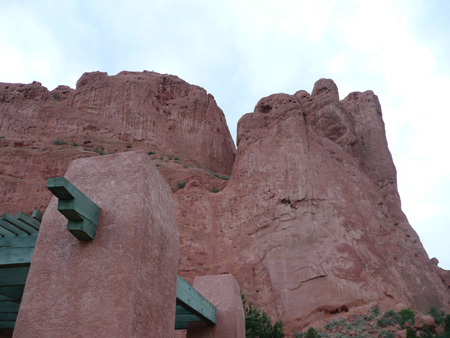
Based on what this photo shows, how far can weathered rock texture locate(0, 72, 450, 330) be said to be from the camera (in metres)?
16.3

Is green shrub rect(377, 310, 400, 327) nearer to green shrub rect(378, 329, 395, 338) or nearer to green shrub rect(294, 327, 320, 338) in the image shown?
green shrub rect(378, 329, 395, 338)

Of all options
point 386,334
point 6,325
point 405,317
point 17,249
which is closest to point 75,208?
point 17,249

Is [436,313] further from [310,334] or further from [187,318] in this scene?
[187,318]

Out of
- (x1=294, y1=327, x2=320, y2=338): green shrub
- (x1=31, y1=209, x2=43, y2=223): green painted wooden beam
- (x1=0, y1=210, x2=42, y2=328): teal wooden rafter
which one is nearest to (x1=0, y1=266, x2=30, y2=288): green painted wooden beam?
(x1=0, y1=210, x2=42, y2=328): teal wooden rafter

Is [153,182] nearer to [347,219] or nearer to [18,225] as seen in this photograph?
[18,225]

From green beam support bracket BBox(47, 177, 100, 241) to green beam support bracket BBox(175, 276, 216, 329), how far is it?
1550mm

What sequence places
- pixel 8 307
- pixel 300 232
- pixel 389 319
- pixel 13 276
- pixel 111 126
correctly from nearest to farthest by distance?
pixel 13 276 < pixel 8 307 < pixel 389 319 < pixel 300 232 < pixel 111 126

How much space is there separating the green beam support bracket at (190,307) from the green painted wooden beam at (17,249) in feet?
5.01

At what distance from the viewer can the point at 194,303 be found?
4770 mm

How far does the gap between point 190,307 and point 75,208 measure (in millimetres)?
2239

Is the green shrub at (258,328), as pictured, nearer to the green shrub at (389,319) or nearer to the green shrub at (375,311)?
the green shrub at (389,319)

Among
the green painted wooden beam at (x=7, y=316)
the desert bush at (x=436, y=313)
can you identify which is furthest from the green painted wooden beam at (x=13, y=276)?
the desert bush at (x=436, y=313)

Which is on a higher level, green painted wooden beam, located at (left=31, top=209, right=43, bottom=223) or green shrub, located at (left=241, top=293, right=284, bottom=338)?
green shrub, located at (left=241, top=293, right=284, bottom=338)

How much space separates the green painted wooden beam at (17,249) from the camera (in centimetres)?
347
